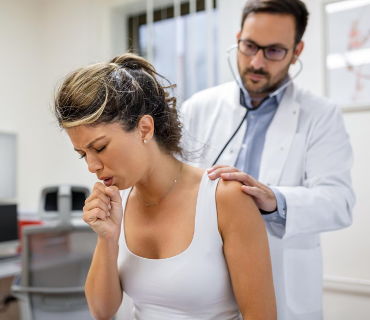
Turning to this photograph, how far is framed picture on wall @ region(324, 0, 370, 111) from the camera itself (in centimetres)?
189

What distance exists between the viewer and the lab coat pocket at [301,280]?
1.30 metres

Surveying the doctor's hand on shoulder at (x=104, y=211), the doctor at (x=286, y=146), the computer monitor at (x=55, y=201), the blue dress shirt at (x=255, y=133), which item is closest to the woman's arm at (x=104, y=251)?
the doctor's hand on shoulder at (x=104, y=211)

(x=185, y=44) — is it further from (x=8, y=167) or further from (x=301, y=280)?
(x=301, y=280)

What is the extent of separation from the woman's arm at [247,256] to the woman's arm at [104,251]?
26 cm

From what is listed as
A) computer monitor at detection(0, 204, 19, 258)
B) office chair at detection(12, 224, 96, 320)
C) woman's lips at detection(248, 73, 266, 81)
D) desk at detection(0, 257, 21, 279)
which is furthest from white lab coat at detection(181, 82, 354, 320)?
computer monitor at detection(0, 204, 19, 258)

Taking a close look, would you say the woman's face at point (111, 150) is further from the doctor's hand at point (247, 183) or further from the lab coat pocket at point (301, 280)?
Answer: the lab coat pocket at point (301, 280)

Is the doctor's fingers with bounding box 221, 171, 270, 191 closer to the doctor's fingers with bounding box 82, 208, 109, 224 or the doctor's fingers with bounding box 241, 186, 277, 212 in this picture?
the doctor's fingers with bounding box 241, 186, 277, 212

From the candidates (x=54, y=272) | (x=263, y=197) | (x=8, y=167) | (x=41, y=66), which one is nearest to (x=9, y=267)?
(x=54, y=272)

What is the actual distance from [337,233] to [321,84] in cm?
72

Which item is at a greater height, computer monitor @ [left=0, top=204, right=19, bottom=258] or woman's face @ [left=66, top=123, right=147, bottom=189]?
woman's face @ [left=66, top=123, right=147, bottom=189]

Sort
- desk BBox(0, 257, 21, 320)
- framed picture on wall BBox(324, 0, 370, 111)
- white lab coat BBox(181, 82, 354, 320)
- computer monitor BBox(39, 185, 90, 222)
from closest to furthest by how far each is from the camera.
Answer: white lab coat BBox(181, 82, 354, 320), framed picture on wall BBox(324, 0, 370, 111), computer monitor BBox(39, 185, 90, 222), desk BBox(0, 257, 21, 320)

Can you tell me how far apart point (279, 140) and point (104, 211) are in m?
0.66

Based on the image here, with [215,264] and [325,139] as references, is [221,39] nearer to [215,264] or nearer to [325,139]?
[325,139]

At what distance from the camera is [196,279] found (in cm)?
89
